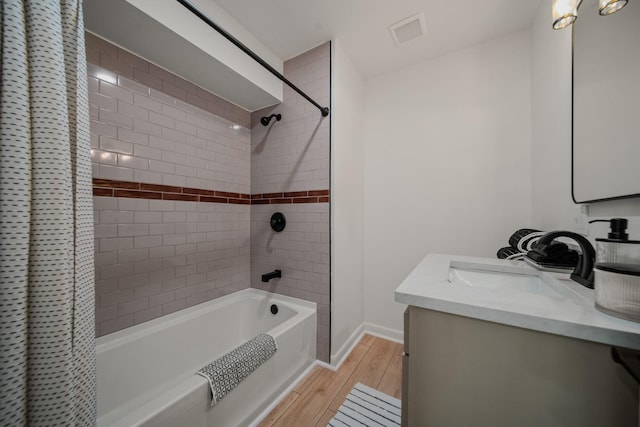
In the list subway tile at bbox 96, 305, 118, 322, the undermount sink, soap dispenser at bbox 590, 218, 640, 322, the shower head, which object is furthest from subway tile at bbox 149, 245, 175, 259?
soap dispenser at bbox 590, 218, 640, 322

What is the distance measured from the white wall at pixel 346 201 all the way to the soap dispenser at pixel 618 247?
4.10ft

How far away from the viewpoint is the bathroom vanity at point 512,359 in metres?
0.48

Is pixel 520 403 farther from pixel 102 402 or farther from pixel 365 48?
pixel 365 48

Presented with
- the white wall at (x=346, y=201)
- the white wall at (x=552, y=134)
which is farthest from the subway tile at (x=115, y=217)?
the white wall at (x=552, y=134)

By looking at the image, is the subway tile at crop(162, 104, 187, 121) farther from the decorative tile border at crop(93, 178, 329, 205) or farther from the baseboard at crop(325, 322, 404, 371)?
the baseboard at crop(325, 322, 404, 371)

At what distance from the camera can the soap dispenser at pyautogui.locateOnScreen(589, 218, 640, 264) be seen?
0.54 metres

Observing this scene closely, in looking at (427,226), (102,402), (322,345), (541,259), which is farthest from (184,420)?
(427,226)

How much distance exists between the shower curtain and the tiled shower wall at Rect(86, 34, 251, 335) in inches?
28.8

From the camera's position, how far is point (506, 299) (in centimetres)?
63

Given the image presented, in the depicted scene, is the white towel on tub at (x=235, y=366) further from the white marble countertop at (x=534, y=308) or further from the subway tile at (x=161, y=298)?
the white marble countertop at (x=534, y=308)

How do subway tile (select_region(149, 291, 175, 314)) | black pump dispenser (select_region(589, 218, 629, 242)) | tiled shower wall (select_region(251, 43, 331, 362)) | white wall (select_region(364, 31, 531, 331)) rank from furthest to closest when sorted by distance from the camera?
tiled shower wall (select_region(251, 43, 331, 362)) < white wall (select_region(364, 31, 531, 331)) < subway tile (select_region(149, 291, 175, 314)) < black pump dispenser (select_region(589, 218, 629, 242))

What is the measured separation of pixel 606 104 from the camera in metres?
0.79

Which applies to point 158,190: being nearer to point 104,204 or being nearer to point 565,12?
point 104,204

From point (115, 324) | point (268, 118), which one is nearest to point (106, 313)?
point (115, 324)
